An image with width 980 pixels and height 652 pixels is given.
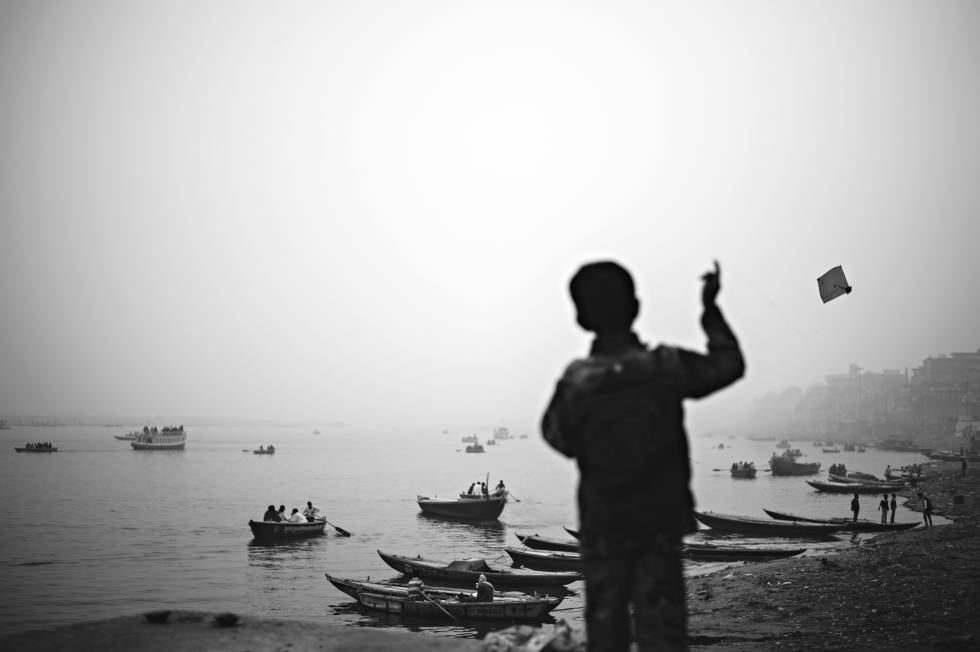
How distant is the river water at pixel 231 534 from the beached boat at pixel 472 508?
975 mm

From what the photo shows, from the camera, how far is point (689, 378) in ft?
11.7

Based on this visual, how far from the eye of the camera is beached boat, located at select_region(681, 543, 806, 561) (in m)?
30.1

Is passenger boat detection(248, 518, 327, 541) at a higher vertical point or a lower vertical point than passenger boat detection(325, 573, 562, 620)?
lower

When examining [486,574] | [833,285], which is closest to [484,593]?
[486,574]

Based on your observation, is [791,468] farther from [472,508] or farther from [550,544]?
[550,544]

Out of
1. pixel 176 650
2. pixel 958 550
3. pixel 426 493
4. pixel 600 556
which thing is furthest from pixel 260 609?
pixel 426 493

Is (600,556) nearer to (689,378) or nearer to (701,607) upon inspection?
(689,378)

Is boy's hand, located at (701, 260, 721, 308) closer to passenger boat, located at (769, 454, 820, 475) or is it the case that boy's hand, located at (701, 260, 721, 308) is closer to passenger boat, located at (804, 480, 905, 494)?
passenger boat, located at (804, 480, 905, 494)

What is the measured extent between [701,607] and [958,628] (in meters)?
7.39

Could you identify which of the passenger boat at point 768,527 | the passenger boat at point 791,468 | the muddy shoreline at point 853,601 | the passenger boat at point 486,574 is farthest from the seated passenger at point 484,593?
the passenger boat at point 791,468

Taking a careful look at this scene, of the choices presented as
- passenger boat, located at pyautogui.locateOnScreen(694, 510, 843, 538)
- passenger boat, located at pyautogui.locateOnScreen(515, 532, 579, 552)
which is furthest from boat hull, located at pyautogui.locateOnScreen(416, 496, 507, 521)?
passenger boat, located at pyautogui.locateOnScreen(515, 532, 579, 552)

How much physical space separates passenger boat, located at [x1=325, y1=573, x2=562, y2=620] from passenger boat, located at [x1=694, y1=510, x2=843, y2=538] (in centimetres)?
2169

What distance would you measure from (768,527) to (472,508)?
63.0 feet

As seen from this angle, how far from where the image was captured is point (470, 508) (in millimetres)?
48250
